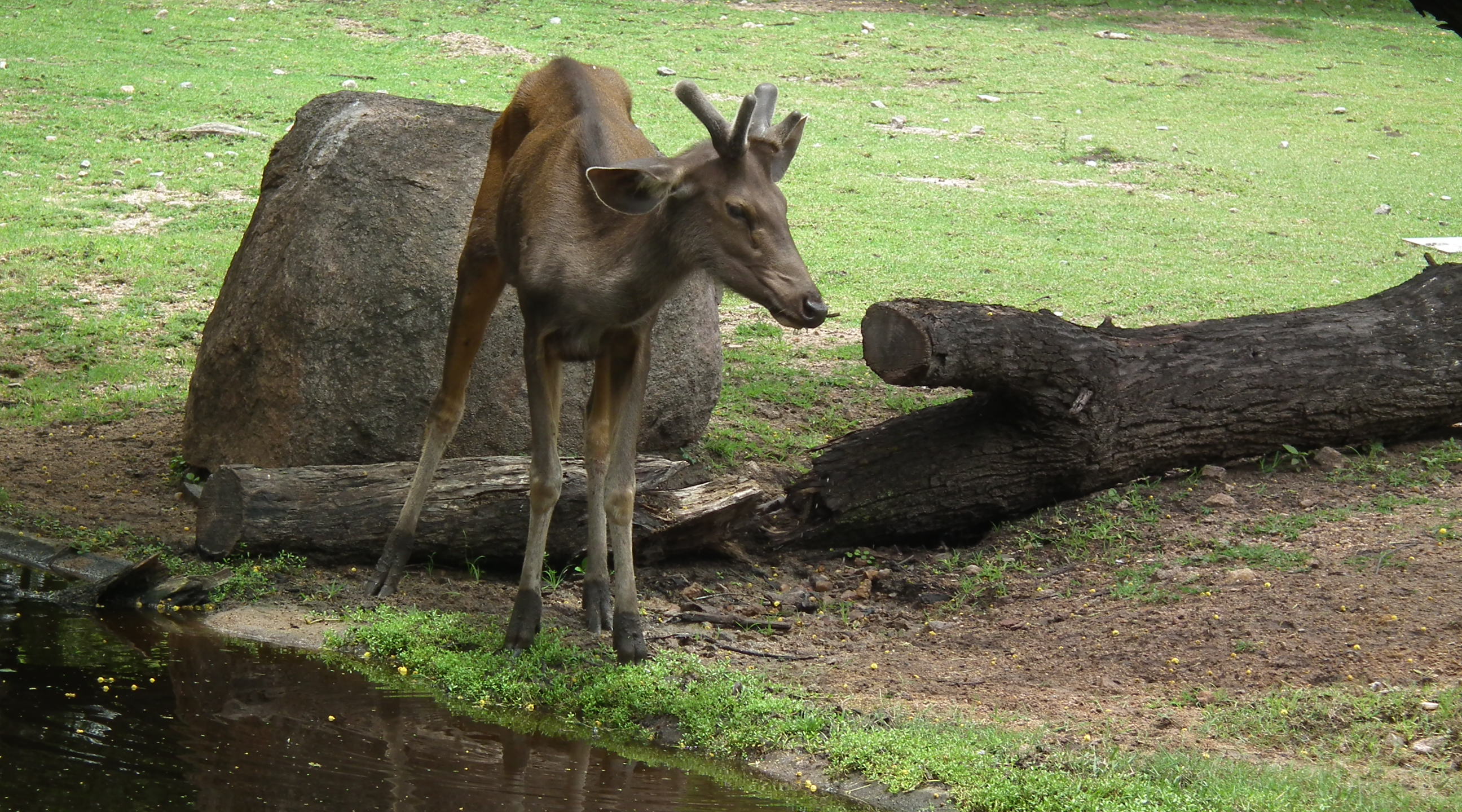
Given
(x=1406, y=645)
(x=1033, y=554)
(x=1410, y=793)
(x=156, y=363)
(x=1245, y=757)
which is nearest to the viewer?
(x=1410, y=793)

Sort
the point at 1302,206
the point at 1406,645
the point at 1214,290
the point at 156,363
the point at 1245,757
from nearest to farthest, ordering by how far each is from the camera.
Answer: the point at 1245,757 < the point at 1406,645 < the point at 156,363 < the point at 1214,290 < the point at 1302,206

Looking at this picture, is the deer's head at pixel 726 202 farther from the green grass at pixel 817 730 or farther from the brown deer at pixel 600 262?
the green grass at pixel 817 730

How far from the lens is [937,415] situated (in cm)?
761

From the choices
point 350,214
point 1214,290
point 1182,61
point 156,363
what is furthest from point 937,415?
point 1182,61

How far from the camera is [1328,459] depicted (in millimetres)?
7672

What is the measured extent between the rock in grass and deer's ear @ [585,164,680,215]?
1096 cm

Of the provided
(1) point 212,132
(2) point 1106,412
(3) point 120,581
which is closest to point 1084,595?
(2) point 1106,412

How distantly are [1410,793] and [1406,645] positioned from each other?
1148 mm

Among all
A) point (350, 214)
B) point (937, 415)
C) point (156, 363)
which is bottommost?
point (156, 363)

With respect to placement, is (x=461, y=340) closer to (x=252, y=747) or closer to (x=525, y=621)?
(x=525, y=621)

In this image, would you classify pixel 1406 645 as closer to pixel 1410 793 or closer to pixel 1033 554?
pixel 1410 793

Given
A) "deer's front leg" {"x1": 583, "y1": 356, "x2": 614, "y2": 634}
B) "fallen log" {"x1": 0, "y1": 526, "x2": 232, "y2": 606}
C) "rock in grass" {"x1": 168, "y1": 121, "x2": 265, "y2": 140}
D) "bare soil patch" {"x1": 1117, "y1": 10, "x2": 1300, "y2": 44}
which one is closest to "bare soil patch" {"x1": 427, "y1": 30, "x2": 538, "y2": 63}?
"rock in grass" {"x1": 168, "y1": 121, "x2": 265, "y2": 140}

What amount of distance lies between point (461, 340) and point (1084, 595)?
9.90 feet

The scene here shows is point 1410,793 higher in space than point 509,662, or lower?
higher
